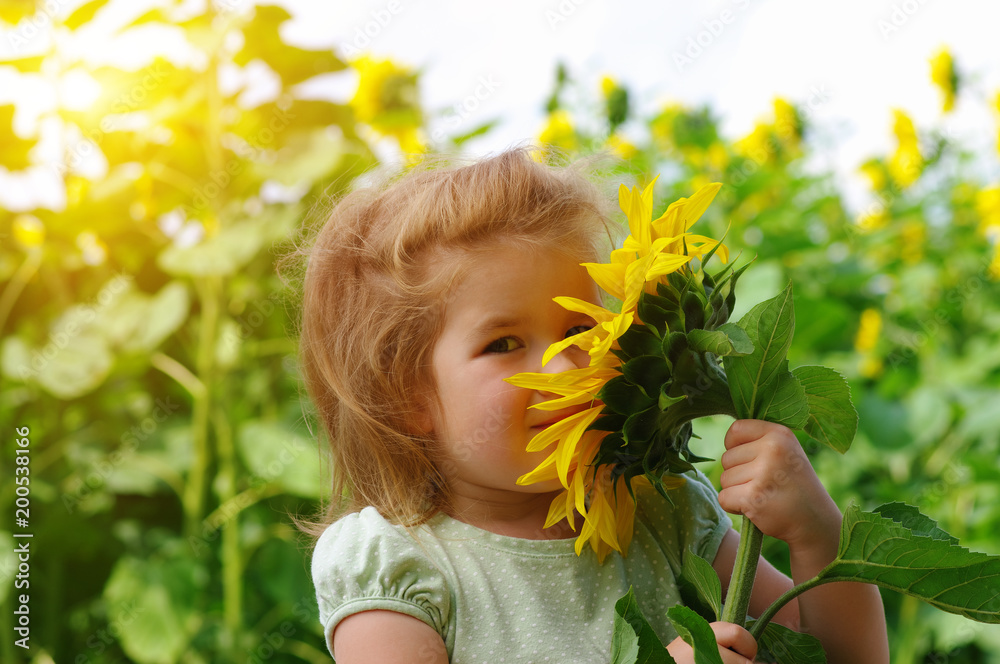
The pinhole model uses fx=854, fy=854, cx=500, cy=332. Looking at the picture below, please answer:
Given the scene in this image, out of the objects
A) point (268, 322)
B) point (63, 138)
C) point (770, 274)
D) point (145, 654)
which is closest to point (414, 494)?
point (770, 274)

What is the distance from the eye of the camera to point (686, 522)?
77 cm

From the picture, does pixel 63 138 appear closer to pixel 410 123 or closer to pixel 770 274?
pixel 410 123

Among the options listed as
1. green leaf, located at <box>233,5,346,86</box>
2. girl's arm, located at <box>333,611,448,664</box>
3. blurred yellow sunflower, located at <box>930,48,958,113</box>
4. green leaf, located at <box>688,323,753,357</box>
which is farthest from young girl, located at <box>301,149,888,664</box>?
blurred yellow sunflower, located at <box>930,48,958,113</box>

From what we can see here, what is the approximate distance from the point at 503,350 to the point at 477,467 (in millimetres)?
101

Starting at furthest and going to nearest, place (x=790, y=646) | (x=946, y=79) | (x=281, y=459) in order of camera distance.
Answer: (x=946, y=79) < (x=281, y=459) < (x=790, y=646)

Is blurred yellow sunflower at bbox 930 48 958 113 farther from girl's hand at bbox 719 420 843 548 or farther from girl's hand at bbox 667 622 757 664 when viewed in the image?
girl's hand at bbox 667 622 757 664

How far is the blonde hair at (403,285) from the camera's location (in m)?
0.74

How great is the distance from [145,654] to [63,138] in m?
1.03

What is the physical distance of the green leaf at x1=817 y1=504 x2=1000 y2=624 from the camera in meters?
0.49

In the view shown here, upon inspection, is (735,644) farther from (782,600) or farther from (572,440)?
(572,440)

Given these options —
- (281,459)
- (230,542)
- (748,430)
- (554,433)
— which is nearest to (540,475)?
(554,433)

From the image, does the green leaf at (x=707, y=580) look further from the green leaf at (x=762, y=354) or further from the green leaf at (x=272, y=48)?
the green leaf at (x=272, y=48)

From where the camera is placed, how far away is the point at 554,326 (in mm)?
683

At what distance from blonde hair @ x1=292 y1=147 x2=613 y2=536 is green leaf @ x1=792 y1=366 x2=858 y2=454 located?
241 millimetres
